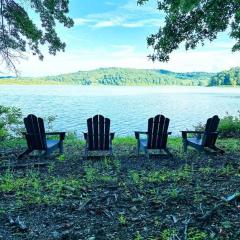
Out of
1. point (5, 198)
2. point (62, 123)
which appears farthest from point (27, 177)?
point (62, 123)

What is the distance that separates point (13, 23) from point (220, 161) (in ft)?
35.2

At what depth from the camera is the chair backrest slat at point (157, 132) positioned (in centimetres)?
924

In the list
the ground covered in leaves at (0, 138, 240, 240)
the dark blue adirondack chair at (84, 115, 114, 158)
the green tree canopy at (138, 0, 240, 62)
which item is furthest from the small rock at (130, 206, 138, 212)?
the green tree canopy at (138, 0, 240, 62)

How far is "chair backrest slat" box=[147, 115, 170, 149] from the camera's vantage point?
9.24 metres

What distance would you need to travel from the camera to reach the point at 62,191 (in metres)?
5.72

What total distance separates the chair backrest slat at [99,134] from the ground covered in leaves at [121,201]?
4.52 ft

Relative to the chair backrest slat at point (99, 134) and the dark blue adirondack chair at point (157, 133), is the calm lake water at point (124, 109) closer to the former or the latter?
the chair backrest slat at point (99, 134)

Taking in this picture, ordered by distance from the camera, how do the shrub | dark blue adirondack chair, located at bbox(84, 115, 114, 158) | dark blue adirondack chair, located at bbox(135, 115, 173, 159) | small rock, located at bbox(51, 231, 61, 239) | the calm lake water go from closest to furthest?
1. small rock, located at bbox(51, 231, 61, 239)
2. dark blue adirondack chair, located at bbox(135, 115, 173, 159)
3. dark blue adirondack chair, located at bbox(84, 115, 114, 158)
4. the shrub
5. the calm lake water

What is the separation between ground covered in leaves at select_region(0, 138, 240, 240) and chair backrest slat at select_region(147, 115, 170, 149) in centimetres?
121

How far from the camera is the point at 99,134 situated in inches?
370

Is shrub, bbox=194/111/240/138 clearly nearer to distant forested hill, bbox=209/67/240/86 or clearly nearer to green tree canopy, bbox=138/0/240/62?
green tree canopy, bbox=138/0/240/62

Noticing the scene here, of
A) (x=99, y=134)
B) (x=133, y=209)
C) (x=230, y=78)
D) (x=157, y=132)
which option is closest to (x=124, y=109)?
(x=99, y=134)

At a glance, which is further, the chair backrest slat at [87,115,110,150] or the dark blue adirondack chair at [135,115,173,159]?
the chair backrest slat at [87,115,110,150]

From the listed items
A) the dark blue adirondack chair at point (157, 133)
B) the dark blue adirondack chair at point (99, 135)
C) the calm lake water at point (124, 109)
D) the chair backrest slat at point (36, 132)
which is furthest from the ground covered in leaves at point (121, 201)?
the calm lake water at point (124, 109)
